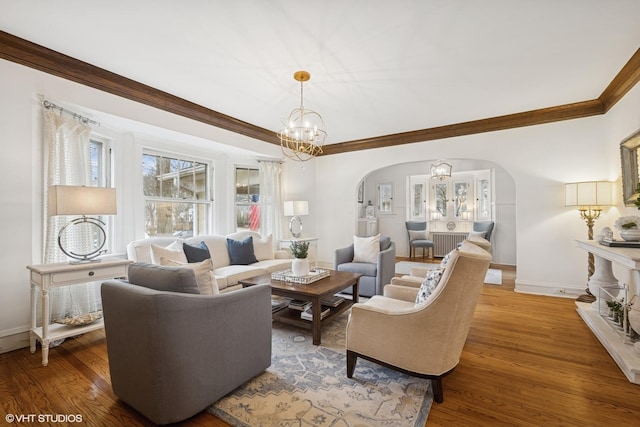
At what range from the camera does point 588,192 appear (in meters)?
3.40

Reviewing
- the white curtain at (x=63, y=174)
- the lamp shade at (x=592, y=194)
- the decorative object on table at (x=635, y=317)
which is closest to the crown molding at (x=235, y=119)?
the white curtain at (x=63, y=174)

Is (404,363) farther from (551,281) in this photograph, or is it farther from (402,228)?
(402,228)

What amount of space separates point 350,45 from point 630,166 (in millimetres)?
3113

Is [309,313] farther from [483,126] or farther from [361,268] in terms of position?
[483,126]

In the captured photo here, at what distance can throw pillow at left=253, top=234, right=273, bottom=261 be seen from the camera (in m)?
4.42

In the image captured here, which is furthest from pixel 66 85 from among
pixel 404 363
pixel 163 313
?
pixel 404 363

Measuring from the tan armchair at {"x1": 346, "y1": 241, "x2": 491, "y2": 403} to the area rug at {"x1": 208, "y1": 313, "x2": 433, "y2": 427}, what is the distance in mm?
186

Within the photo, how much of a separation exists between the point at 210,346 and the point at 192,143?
3.40 metres

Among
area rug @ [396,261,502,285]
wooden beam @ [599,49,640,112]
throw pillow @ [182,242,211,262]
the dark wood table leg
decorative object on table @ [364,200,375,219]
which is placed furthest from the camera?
decorative object on table @ [364,200,375,219]

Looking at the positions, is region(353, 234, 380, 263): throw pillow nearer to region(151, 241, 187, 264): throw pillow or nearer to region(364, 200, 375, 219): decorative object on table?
region(151, 241, 187, 264): throw pillow

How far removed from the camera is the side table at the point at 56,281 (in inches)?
87.5

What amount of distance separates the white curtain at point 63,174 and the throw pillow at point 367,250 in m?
3.20

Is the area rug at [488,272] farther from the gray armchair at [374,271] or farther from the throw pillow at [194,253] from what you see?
the throw pillow at [194,253]

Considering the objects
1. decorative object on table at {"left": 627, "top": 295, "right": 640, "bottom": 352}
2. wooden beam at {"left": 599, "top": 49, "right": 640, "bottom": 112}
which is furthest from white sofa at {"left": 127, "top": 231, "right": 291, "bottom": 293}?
wooden beam at {"left": 599, "top": 49, "right": 640, "bottom": 112}
